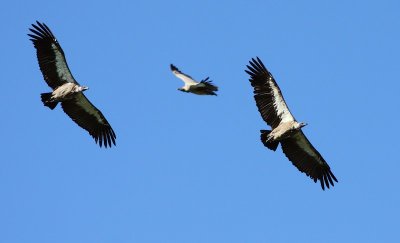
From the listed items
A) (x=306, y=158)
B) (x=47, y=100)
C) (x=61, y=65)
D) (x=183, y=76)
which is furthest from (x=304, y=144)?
(x=47, y=100)

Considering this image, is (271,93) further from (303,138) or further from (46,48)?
(46,48)

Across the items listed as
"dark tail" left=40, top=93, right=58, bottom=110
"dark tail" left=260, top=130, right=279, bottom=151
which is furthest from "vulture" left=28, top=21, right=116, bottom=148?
"dark tail" left=260, top=130, right=279, bottom=151

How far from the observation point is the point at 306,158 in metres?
29.2

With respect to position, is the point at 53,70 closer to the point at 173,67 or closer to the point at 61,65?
the point at 61,65

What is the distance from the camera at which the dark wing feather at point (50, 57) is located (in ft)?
95.5

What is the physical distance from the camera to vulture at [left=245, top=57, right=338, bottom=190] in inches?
1108

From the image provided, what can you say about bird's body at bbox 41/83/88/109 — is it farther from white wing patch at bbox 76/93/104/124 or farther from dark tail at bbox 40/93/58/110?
white wing patch at bbox 76/93/104/124

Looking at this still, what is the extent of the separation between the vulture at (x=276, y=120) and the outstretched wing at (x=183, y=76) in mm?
3331

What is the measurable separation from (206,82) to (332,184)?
17.5ft

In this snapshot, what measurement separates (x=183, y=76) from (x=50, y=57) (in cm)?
608

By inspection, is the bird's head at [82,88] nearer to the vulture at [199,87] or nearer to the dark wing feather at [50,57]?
the dark wing feather at [50,57]

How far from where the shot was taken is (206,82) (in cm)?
2941

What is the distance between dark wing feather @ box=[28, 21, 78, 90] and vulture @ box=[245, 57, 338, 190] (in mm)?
5947

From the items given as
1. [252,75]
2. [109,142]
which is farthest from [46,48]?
[252,75]
